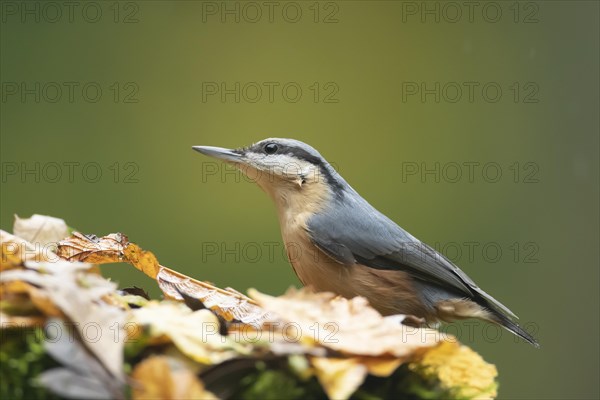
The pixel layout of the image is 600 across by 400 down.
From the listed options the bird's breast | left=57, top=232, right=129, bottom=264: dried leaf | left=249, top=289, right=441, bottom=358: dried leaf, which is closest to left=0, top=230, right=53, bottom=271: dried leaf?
left=57, top=232, right=129, bottom=264: dried leaf

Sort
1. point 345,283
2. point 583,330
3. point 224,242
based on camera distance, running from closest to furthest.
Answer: point 345,283, point 224,242, point 583,330

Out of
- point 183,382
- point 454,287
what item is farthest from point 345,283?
point 183,382

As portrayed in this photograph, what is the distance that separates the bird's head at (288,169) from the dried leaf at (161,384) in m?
1.06

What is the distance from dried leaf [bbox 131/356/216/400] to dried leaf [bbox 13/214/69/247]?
1.60 ft

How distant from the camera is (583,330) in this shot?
3561mm

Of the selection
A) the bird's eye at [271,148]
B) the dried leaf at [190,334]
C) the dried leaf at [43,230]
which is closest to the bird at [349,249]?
the bird's eye at [271,148]

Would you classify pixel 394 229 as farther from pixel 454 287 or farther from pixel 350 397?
pixel 350 397

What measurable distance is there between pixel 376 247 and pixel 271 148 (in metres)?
0.36

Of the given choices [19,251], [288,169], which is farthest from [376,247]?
[19,251]

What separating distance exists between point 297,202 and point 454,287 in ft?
1.38

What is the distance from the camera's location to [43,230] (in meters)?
1.13

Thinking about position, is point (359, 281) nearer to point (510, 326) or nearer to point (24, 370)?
point (510, 326)

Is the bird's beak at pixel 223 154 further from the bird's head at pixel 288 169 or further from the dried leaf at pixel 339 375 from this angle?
the dried leaf at pixel 339 375

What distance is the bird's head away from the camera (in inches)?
69.6
